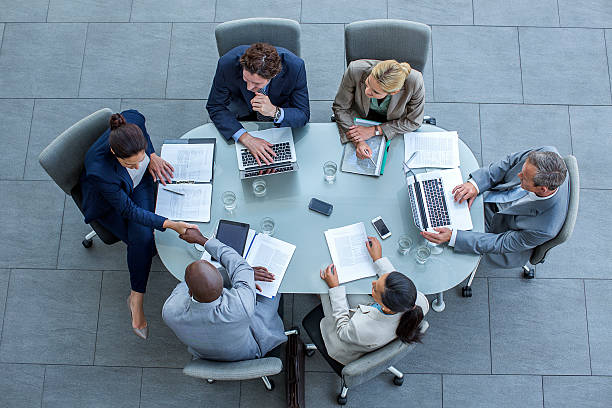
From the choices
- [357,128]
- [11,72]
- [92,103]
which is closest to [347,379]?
[357,128]

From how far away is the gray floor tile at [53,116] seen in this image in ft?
11.8

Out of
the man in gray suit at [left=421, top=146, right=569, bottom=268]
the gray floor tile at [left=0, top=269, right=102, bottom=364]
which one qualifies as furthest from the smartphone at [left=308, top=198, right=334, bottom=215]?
the gray floor tile at [left=0, top=269, right=102, bottom=364]

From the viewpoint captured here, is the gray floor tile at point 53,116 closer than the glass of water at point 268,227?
No

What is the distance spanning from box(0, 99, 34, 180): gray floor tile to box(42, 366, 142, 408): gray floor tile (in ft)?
4.61

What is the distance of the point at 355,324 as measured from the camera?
2.32m

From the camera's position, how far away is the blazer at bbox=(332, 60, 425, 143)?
105 inches

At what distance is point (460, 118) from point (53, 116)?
2944 millimetres

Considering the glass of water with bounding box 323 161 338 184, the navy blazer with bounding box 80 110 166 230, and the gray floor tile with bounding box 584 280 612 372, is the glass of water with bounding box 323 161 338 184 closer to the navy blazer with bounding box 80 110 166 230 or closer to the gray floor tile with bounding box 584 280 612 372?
the navy blazer with bounding box 80 110 166 230

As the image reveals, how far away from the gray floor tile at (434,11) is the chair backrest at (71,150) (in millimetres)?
2334

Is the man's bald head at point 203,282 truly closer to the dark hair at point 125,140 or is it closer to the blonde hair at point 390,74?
the dark hair at point 125,140

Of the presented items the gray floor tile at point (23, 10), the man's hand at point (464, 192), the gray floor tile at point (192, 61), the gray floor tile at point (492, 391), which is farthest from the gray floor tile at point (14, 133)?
the gray floor tile at point (492, 391)

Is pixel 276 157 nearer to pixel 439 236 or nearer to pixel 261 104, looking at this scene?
pixel 261 104

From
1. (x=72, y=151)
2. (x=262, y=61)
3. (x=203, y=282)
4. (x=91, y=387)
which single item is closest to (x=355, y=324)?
(x=203, y=282)

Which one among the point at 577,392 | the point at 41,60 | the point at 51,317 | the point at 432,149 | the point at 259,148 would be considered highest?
the point at 432,149
